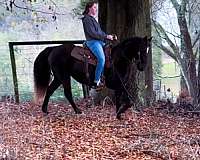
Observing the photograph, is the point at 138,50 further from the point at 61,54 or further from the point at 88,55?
the point at 61,54

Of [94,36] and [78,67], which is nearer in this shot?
[94,36]

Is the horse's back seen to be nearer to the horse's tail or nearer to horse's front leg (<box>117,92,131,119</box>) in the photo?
the horse's tail

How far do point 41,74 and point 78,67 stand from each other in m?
0.87

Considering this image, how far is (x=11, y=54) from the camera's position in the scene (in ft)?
33.8

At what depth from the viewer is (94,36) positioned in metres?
7.73

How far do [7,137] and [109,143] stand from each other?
1.37 m

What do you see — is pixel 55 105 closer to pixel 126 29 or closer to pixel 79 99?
pixel 79 99

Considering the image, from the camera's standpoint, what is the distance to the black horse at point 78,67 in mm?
7965

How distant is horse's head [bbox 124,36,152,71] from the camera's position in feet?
25.7

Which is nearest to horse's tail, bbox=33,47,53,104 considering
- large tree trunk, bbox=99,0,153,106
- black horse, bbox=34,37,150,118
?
black horse, bbox=34,37,150,118

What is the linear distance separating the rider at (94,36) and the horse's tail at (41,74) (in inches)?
44.2

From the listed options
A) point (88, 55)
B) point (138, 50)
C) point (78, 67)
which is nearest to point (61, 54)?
point (78, 67)

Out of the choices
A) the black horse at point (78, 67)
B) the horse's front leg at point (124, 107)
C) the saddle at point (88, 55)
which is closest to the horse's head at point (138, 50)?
the black horse at point (78, 67)

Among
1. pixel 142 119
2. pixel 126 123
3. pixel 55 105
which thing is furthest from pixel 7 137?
pixel 55 105
